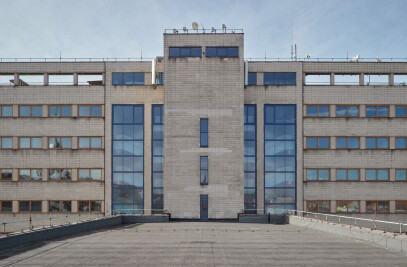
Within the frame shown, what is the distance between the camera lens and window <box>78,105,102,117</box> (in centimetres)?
3903

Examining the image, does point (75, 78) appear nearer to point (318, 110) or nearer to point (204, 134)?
point (204, 134)

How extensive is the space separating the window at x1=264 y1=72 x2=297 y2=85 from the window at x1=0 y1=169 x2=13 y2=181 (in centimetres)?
3434

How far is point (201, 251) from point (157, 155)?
22.8 meters

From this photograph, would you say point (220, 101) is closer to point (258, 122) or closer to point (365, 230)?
point (258, 122)

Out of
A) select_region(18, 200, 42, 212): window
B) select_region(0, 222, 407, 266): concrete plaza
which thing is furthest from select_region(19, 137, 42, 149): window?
select_region(0, 222, 407, 266): concrete plaza

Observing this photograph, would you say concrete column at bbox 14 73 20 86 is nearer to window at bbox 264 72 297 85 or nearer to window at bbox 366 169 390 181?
window at bbox 264 72 297 85

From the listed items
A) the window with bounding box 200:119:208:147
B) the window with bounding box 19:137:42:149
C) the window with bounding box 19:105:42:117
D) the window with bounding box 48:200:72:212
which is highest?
the window with bounding box 19:105:42:117

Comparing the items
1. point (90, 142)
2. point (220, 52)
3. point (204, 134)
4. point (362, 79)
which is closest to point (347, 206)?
point (362, 79)

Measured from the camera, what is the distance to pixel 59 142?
38.9 meters

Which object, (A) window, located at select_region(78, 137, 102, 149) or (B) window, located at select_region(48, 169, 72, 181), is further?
(A) window, located at select_region(78, 137, 102, 149)

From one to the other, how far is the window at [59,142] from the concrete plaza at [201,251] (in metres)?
19.2

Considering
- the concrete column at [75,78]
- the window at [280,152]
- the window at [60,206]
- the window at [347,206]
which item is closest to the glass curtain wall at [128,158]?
the window at [60,206]

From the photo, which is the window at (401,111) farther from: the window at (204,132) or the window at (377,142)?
the window at (204,132)

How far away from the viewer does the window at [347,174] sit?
38750 mm
